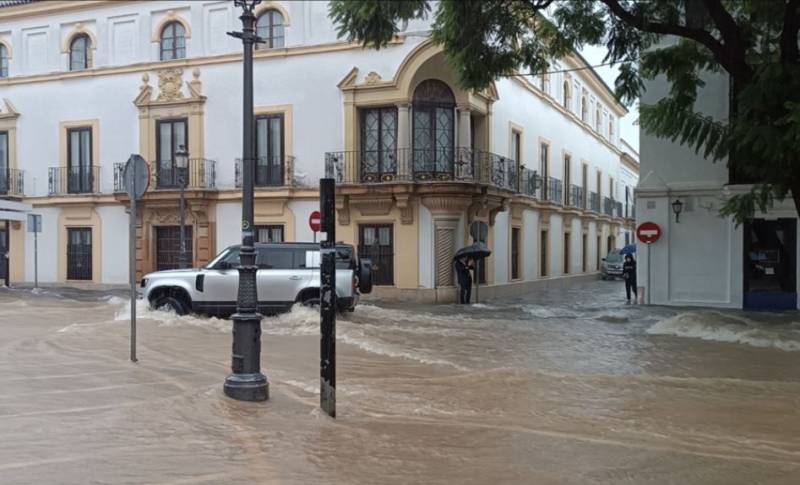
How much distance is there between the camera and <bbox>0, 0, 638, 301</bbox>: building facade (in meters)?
22.2

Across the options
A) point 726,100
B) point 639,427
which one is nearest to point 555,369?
point 639,427

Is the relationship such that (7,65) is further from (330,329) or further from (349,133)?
(330,329)

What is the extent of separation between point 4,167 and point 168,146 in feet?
23.9

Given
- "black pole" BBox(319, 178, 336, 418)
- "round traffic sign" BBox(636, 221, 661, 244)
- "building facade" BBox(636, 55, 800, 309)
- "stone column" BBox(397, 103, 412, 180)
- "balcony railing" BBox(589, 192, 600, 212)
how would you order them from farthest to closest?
"balcony railing" BBox(589, 192, 600, 212) → "stone column" BBox(397, 103, 412, 180) → "round traffic sign" BBox(636, 221, 661, 244) → "building facade" BBox(636, 55, 800, 309) → "black pole" BBox(319, 178, 336, 418)

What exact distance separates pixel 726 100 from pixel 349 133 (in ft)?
35.1

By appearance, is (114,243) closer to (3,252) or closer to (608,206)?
(3,252)

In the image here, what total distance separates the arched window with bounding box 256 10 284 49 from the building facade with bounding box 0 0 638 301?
0.05 meters

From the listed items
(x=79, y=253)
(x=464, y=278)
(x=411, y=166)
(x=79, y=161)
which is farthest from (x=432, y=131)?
(x=79, y=253)

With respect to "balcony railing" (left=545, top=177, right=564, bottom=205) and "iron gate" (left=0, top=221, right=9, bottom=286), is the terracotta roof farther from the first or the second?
"balcony railing" (left=545, top=177, right=564, bottom=205)

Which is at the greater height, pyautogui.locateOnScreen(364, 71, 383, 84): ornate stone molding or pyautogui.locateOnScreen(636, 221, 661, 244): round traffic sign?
pyautogui.locateOnScreen(364, 71, 383, 84): ornate stone molding

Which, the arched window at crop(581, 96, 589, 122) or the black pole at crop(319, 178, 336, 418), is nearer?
the black pole at crop(319, 178, 336, 418)

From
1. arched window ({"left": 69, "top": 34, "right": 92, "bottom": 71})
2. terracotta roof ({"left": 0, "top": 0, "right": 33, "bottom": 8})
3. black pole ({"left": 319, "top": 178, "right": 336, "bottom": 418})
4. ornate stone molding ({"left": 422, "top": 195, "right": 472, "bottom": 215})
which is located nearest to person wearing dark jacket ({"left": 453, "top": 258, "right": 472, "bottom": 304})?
ornate stone molding ({"left": 422, "top": 195, "right": 472, "bottom": 215})

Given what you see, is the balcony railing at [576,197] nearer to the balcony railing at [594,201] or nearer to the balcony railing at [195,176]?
the balcony railing at [594,201]

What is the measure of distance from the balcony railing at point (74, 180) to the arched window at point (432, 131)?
12052 mm
